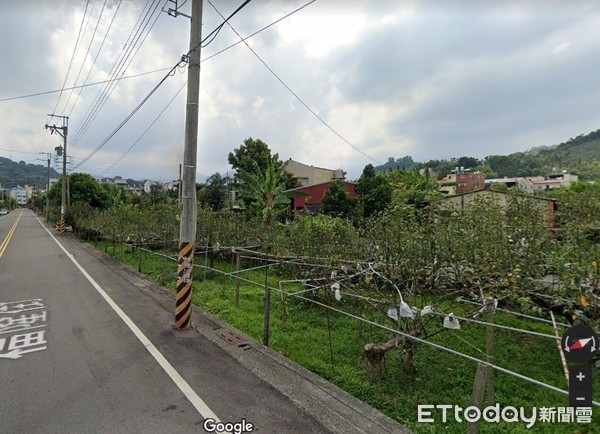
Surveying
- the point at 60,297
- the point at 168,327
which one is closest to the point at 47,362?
the point at 168,327

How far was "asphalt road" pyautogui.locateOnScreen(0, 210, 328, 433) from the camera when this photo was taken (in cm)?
351

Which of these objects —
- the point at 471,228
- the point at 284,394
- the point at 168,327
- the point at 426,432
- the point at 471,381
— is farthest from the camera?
the point at 168,327

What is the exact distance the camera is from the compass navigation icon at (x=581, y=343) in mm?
2402

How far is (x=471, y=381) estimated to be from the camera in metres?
4.62

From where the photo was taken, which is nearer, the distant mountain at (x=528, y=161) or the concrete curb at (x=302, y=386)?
the concrete curb at (x=302, y=386)

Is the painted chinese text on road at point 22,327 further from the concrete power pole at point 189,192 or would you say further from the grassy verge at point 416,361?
the grassy verge at point 416,361

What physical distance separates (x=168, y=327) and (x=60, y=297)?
414 cm

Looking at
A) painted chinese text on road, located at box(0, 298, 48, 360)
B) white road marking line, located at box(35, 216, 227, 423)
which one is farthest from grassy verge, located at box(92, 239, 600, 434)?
painted chinese text on road, located at box(0, 298, 48, 360)

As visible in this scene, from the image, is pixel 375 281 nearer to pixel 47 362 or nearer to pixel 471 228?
pixel 471 228

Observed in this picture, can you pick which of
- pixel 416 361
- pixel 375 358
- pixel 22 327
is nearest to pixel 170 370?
pixel 375 358

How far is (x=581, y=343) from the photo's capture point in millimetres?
2416

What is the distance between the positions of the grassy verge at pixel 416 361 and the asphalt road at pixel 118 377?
3.36 ft

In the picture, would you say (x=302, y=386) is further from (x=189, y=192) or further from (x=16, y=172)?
(x=16, y=172)

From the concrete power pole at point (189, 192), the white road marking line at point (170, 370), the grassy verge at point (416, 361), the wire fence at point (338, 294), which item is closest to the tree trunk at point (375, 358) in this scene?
the grassy verge at point (416, 361)
